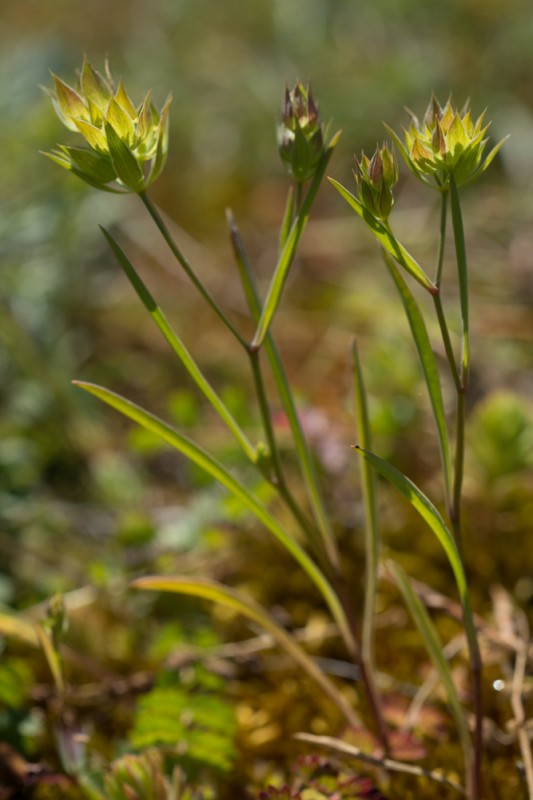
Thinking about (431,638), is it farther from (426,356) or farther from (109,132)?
(109,132)

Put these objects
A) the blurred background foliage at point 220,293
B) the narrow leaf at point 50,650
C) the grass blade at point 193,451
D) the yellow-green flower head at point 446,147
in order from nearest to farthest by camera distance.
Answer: the yellow-green flower head at point 446,147 → the grass blade at point 193,451 → the narrow leaf at point 50,650 → the blurred background foliage at point 220,293

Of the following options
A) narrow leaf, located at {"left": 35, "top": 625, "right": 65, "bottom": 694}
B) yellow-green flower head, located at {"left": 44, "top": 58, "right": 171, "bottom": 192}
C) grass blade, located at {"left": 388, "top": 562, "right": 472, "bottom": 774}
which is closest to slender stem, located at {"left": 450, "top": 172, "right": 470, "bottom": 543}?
grass blade, located at {"left": 388, "top": 562, "right": 472, "bottom": 774}

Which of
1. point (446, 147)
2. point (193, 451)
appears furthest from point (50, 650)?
point (446, 147)

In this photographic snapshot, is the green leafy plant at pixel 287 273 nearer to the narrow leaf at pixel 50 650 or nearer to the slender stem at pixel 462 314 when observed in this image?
the slender stem at pixel 462 314

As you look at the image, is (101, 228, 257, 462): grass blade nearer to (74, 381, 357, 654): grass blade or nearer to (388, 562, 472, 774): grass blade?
(74, 381, 357, 654): grass blade

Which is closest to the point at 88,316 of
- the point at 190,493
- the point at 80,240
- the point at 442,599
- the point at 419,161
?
the point at 80,240

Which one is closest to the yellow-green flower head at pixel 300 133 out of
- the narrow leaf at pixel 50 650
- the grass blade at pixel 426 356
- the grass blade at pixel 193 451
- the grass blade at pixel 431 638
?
the grass blade at pixel 426 356
